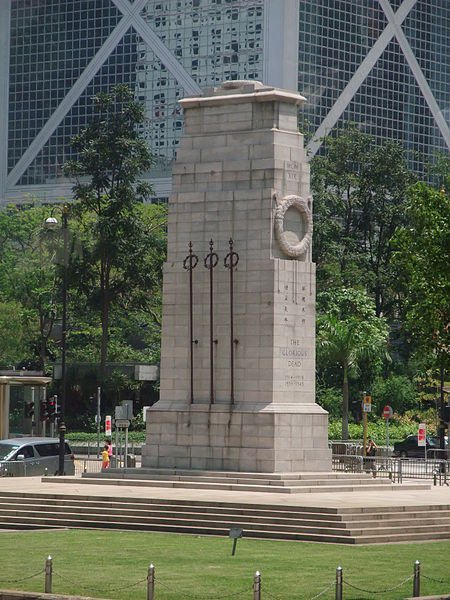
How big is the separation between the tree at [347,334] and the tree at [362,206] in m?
9.89

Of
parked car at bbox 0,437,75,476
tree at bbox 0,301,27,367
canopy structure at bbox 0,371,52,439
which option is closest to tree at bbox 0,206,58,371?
tree at bbox 0,301,27,367

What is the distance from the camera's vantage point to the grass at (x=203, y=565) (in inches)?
1097

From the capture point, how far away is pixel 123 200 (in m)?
92.8

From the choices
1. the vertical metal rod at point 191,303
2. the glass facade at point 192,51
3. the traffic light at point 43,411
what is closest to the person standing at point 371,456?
the vertical metal rod at point 191,303

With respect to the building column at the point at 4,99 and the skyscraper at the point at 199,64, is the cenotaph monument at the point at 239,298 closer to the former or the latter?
the skyscraper at the point at 199,64

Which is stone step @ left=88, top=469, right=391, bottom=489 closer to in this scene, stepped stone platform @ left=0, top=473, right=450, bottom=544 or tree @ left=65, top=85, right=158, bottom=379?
stepped stone platform @ left=0, top=473, right=450, bottom=544

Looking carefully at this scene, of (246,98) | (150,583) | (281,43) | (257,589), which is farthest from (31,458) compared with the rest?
(281,43)

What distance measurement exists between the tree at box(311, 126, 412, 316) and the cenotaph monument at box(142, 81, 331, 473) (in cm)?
5320

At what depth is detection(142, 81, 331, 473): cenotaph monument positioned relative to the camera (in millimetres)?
47875

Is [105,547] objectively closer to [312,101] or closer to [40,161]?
[312,101]

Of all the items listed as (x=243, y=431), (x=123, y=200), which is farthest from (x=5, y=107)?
(x=243, y=431)

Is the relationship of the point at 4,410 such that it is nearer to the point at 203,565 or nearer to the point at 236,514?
the point at 236,514

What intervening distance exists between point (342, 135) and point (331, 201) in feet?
22.7

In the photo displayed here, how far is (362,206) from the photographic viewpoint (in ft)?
363
